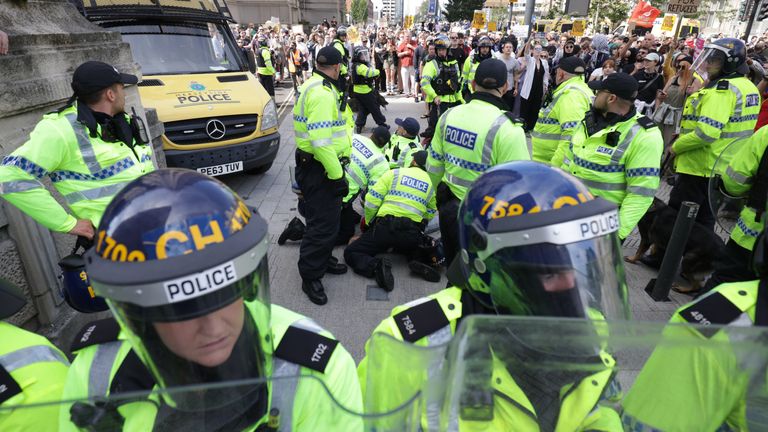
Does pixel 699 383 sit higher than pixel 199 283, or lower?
lower

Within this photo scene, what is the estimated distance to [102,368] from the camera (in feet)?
4.18

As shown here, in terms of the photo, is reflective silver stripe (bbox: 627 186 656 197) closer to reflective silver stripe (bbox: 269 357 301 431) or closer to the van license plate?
reflective silver stripe (bbox: 269 357 301 431)

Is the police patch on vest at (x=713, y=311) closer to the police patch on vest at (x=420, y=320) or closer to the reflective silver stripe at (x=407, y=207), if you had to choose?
the police patch on vest at (x=420, y=320)

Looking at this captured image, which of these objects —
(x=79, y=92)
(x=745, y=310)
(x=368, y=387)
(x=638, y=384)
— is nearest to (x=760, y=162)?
(x=745, y=310)

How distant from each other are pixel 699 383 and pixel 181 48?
286 inches

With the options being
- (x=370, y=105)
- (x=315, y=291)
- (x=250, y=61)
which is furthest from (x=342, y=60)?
(x=370, y=105)

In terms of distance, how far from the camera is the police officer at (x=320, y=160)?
11.9 feet

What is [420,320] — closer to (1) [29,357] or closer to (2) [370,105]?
(1) [29,357]

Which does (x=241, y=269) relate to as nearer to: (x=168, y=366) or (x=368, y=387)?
(x=168, y=366)

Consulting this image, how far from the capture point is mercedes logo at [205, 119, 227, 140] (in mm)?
5906

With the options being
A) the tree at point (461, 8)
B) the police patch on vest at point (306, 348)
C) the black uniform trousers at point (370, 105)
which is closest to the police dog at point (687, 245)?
the police patch on vest at point (306, 348)

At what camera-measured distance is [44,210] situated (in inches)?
103

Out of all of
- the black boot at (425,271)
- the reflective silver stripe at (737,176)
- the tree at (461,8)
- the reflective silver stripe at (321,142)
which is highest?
the tree at (461,8)

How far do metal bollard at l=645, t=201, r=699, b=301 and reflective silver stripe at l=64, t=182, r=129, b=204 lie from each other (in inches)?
170
